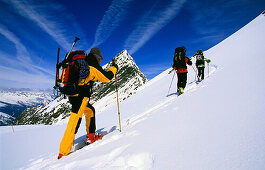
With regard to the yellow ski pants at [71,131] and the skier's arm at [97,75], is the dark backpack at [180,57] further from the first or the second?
the yellow ski pants at [71,131]

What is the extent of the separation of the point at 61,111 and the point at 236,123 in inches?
5123

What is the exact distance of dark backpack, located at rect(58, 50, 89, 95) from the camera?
3.41m

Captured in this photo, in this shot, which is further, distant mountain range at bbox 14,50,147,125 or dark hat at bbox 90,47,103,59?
distant mountain range at bbox 14,50,147,125

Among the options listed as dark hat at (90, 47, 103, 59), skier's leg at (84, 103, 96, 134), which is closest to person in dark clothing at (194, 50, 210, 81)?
dark hat at (90, 47, 103, 59)

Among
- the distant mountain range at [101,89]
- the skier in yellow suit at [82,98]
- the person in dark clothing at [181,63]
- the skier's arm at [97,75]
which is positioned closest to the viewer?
the skier in yellow suit at [82,98]

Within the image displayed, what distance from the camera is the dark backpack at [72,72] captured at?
341 cm

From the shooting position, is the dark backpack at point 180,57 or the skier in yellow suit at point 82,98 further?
the dark backpack at point 180,57

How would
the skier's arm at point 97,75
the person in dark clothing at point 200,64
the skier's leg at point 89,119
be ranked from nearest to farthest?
the skier's arm at point 97,75 < the skier's leg at point 89,119 < the person in dark clothing at point 200,64

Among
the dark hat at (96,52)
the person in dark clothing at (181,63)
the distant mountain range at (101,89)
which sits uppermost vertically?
the distant mountain range at (101,89)

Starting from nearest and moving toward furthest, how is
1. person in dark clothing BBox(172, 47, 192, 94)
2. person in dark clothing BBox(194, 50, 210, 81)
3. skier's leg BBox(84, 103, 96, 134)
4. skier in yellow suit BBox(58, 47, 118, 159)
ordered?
skier in yellow suit BBox(58, 47, 118, 159) → skier's leg BBox(84, 103, 96, 134) → person in dark clothing BBox(172, 47, 192, 94) → person in dark clothing BBox(194, 50, 210, 81)

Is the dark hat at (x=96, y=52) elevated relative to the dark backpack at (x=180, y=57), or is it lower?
lower

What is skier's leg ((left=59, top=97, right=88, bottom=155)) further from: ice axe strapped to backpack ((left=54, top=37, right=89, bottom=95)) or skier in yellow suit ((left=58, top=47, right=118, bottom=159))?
ice axe strapped to backpack ((left=54, top=37, right=89, bottom=95))

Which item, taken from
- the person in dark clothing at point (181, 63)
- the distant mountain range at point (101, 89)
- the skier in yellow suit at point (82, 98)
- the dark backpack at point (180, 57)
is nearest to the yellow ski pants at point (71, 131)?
the skier in yellow suit at point (82, 98)

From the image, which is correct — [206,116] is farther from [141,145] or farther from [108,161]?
[108,161]
